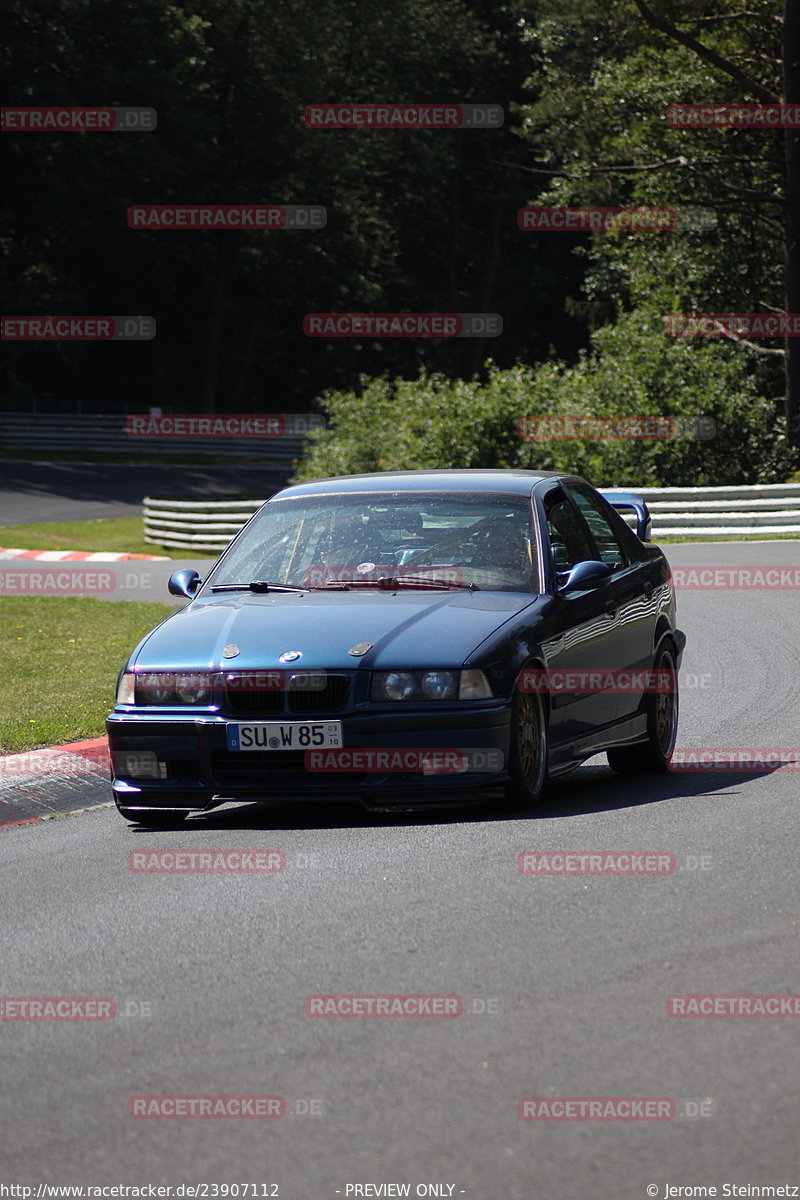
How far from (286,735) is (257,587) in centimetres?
127

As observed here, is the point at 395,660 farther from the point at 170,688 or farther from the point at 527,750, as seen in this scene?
the point at 170,688

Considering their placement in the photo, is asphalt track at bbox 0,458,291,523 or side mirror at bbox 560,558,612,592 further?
asphalt track at bbox 0,458,291,523

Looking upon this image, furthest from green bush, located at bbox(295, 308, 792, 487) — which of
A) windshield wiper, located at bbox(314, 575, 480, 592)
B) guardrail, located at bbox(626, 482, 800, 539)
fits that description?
windshield wiper, located at bbox(314, 575, 480, 592)

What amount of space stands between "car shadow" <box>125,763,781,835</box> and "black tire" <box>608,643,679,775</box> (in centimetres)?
9

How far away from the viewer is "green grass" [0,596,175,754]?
1027 cm

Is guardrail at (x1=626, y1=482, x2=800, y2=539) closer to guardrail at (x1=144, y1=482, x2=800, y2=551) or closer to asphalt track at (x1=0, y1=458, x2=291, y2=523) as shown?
guardrail at (x1=144, y1=482, x2=800, y2=551)

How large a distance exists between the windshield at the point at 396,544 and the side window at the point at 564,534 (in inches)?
7.5

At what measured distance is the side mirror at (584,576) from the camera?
27.0 feet

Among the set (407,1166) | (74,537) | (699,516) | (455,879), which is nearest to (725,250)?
(699,516)

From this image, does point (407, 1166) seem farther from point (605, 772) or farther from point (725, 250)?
point (725, 250)

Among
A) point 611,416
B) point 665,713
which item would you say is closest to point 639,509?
point 665,713

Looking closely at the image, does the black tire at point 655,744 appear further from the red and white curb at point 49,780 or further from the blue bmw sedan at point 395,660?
the red and white curb at point 49,780

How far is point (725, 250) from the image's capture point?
37.9m

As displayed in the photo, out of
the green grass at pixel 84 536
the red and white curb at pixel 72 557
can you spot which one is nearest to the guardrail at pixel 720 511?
the green grass at pixel 84 536
